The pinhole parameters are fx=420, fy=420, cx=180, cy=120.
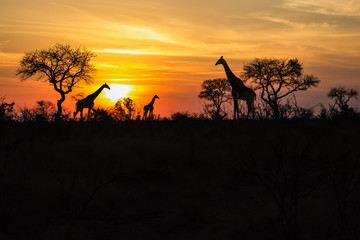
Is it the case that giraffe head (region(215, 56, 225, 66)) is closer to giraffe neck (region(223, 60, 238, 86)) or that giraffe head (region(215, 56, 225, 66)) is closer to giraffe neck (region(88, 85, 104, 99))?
giraffe neck (region(223, 60, 238, 86))

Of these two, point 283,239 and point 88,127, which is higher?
point 88,127

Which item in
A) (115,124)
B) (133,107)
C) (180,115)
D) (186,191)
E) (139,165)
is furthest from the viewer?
(133,107)

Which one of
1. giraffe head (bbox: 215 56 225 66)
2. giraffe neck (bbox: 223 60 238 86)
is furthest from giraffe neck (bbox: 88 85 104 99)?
giraffe neck (bbox: 223 60 238 86)

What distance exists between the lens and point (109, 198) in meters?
8.82

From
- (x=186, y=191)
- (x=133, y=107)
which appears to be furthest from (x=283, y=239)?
(x=133, y=107)

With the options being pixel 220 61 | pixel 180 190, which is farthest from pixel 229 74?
pixel 180 190

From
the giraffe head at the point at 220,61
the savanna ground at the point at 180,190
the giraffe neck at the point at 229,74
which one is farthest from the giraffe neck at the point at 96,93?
the savanna ground at the point at 180,190

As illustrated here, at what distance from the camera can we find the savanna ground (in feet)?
23.7

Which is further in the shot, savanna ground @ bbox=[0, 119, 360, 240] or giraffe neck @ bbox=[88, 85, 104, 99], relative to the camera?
giraffe neck @ bbox=[88, 85, 104, 99]

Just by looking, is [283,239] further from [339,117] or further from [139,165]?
[339,117]

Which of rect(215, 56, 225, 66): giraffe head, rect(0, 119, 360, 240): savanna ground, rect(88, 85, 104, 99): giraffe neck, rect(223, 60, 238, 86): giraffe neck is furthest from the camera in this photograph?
rect(88, 85, 104, 99): giraffe neck

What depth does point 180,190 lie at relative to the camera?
31.9 feet

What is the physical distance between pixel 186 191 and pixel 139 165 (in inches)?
116

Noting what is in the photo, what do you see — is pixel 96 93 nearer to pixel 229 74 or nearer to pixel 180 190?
pixel 229 74
